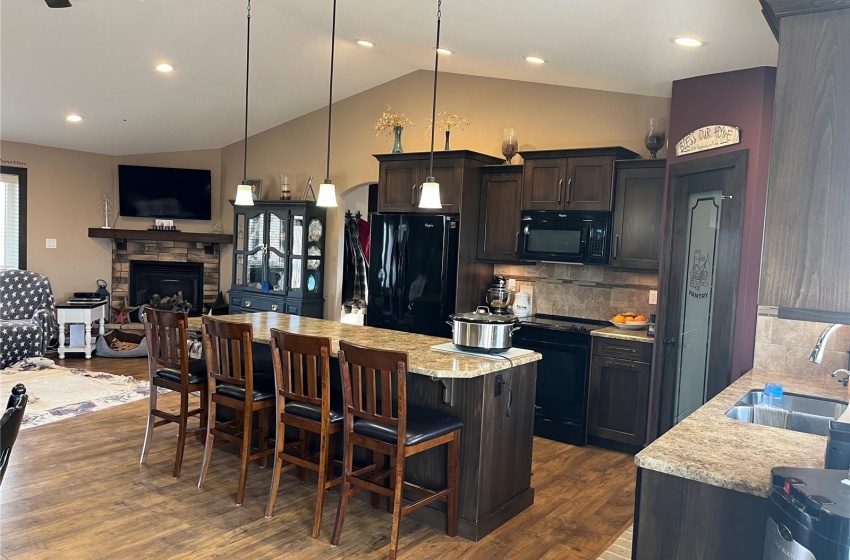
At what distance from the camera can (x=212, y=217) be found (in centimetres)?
827

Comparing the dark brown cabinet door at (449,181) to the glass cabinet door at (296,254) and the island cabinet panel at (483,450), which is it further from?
the island cabinet panel at (483,450)

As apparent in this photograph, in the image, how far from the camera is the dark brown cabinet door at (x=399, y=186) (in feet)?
19.1

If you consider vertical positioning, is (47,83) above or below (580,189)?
above

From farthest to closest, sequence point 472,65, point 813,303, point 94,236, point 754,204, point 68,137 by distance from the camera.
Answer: point 94,236, point 68,137, point 472,65, point 754,204, point 813,303

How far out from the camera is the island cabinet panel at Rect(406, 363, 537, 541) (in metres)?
3.20

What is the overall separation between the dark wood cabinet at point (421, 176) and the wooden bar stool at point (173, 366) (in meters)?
2.48

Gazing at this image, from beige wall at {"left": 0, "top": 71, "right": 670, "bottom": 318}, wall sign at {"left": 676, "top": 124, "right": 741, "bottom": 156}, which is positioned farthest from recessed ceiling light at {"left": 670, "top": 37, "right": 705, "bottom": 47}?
beige wall at {"left": 0, "top": 71, "right": 670, "bottom": 318}

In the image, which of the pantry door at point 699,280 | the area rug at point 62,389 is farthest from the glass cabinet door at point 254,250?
the pantry door at point 699,280

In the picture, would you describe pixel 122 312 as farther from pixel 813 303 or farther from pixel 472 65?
pixel 813 303

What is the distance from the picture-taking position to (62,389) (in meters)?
5.82

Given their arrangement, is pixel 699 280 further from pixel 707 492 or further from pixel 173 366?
pixel 173 366

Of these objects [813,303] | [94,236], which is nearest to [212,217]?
[94,236]

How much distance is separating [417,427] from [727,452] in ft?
4.62

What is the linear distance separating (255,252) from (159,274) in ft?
5.78
